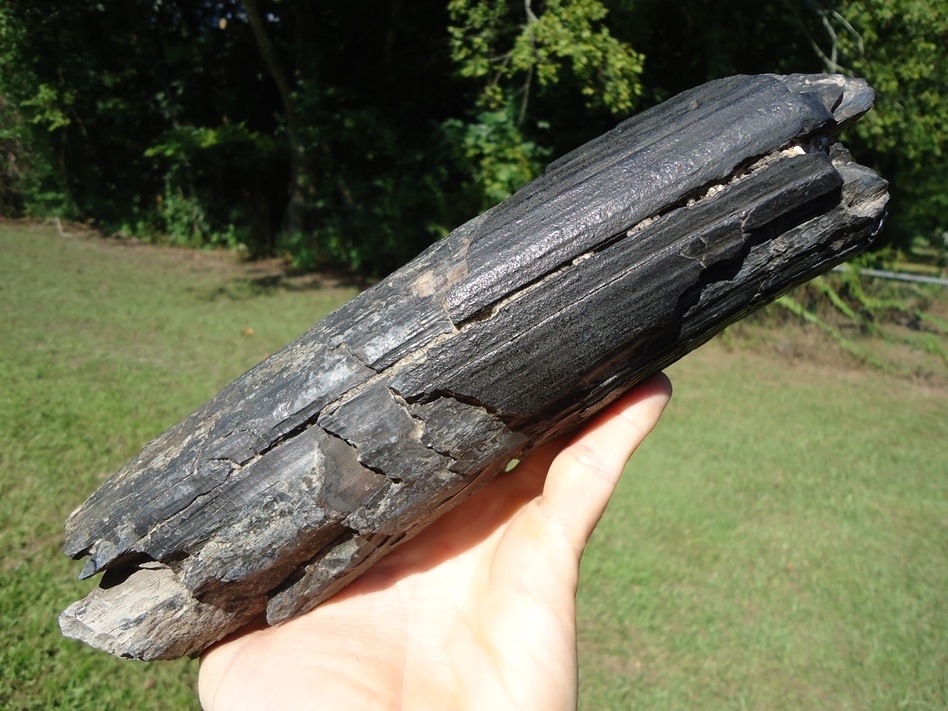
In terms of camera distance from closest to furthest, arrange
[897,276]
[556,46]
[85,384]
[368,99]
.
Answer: [85,384] → [556,46] → [897,276] → [368,99]

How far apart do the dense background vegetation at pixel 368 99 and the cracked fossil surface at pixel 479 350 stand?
6.14m

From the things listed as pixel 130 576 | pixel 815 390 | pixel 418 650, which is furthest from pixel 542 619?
pixel 815 390

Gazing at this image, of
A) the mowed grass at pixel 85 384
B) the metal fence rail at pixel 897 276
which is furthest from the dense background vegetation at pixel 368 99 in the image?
the mowed grass at pixel 85 384

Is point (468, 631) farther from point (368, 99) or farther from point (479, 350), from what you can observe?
point (368, 99)

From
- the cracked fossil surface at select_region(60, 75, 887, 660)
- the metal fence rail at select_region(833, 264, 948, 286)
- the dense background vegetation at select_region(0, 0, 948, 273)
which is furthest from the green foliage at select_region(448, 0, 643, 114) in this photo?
the cracked fossil surface at select_region(60, 75, 887, 660)

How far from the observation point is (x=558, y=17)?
729 cm

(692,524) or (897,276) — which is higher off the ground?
(692,524)

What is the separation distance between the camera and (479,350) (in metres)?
1.52

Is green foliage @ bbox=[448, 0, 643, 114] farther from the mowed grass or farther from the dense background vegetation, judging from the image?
the mowed grass

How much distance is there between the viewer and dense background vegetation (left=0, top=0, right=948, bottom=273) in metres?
7.88

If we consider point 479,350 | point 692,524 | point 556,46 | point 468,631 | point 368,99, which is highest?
point 368,99

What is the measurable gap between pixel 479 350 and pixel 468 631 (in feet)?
2.93

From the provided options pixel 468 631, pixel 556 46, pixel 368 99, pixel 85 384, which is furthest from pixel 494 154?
pixel 468 631

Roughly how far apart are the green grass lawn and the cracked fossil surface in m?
1.67
